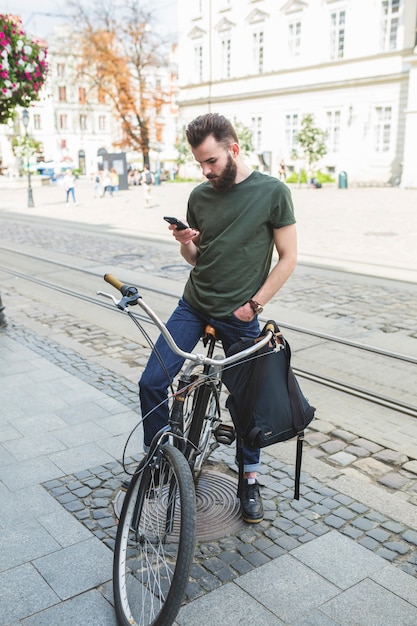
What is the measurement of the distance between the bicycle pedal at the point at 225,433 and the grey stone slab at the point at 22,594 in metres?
1.13

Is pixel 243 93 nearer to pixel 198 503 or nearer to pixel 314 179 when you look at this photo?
pixel 314 179

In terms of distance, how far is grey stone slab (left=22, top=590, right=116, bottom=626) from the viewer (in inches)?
105

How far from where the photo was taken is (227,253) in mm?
3270

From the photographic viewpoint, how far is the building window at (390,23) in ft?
117

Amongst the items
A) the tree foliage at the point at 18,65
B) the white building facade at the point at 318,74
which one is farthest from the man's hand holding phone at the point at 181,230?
the white building facade at the point at 318,74

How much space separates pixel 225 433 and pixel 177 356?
1.72ft

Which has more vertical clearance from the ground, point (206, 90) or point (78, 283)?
point (206, 90)

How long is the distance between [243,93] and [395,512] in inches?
1764

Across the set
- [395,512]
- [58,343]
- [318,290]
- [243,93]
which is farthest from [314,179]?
[395,512]

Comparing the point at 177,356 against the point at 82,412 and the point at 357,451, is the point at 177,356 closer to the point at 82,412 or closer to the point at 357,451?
the point at 357,451

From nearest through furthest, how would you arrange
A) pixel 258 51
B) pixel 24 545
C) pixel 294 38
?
pixel 24 545
pixel 294 38
pixel 258 51

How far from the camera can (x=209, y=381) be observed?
3016mm

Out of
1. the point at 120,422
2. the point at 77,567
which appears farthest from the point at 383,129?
the point at 77,567

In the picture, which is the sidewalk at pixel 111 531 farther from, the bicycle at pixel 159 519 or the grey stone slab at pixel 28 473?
the bicycle at pixel 159 519
